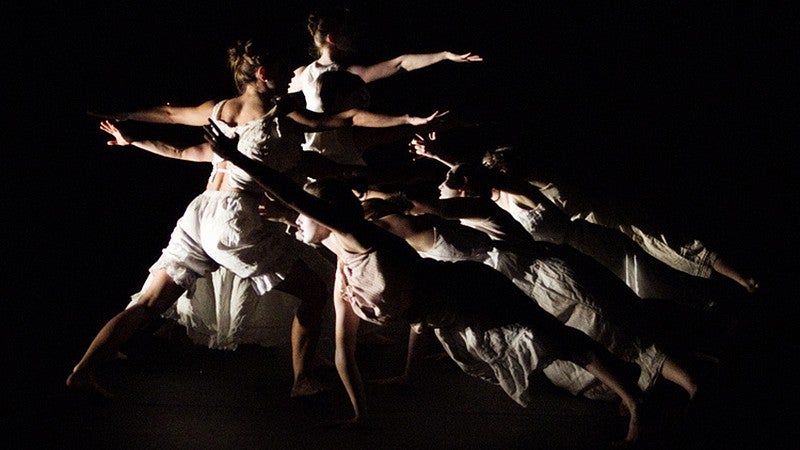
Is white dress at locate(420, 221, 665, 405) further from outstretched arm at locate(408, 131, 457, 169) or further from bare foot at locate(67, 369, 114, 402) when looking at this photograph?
bare foot at locate(67, 369, 114, 402)

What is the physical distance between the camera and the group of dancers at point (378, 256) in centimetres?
324

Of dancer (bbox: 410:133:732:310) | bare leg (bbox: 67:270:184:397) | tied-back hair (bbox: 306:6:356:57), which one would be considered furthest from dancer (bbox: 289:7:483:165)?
bare leg (bbox: 67:270:184:397)

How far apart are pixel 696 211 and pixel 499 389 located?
257cm

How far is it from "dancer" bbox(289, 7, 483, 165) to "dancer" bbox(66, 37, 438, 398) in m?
0.65

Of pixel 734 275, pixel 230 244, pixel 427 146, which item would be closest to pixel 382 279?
pixel 230 244

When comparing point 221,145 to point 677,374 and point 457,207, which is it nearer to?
point 457,207

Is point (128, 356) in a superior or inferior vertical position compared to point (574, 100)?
inferior

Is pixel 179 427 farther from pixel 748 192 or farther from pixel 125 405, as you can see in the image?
pixel 748 192

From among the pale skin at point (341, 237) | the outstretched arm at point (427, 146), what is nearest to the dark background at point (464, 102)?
the outstretched arm at point (427, 146)

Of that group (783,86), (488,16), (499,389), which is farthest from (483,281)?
(783,86)

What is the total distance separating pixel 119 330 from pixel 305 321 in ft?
2.39

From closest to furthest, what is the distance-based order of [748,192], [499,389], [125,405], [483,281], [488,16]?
[483,281] → [125,405] → [499,389] → [488,16] → [748,192]

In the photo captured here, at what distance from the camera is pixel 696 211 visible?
5.82 m

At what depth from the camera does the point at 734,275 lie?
4.15m
